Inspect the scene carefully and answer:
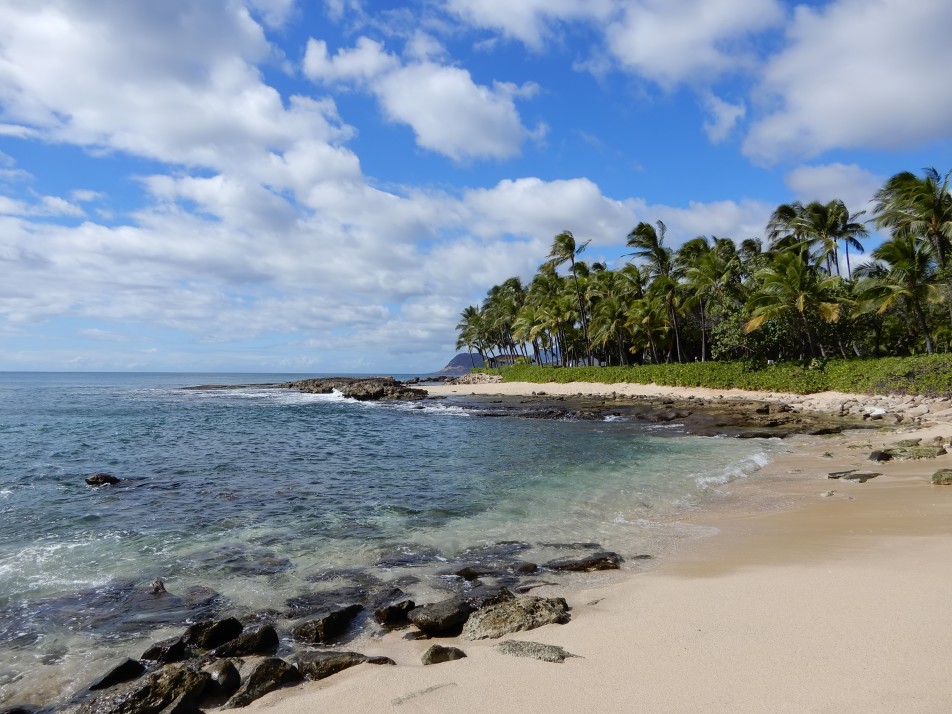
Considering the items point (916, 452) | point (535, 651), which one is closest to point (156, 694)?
point (535, 651)

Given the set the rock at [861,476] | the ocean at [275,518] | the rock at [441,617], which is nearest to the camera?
the rock at [441,617]

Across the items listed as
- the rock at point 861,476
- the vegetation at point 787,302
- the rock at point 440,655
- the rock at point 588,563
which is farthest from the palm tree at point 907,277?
the rock at point 440,655

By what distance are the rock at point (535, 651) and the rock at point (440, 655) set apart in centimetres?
39

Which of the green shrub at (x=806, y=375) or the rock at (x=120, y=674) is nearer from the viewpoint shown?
the rock at (x=120, y=674)

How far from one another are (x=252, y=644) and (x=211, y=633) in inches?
20.6

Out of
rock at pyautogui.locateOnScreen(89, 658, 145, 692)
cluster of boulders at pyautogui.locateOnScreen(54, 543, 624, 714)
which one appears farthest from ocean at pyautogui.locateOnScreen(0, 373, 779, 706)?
Result: cluster of boulders at pyautogui.locateOnScreen(54, 543, 624, 714)

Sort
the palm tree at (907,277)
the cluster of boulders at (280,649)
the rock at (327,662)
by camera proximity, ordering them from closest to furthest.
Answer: the cluster of boulders at (280,649) → the rock at (327,662) → the palm tree at (907,277)

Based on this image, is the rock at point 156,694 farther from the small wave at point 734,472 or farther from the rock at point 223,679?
the small wave at point 734,472

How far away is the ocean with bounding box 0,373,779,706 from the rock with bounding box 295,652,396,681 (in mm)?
1707

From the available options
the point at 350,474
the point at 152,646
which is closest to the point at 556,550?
the point at 152,646

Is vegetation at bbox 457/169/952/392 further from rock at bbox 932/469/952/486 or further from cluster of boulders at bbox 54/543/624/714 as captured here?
cluster of boulders at bbox 54/543/624/714

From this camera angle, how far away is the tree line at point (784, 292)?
90.8ft

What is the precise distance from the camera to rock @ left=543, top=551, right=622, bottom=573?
751 centimetres

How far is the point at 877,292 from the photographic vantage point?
28328 mm
